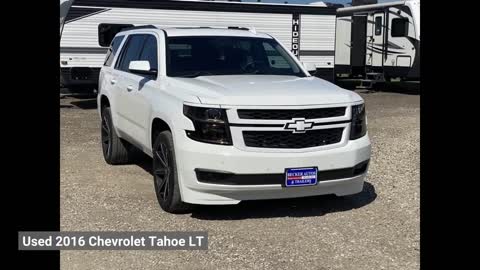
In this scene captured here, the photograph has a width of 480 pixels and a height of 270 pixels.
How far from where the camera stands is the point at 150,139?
5961 mm

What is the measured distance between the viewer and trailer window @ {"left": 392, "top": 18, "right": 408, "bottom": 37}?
59.3 feet

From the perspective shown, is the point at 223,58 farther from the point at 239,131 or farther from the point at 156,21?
the point at 156,21

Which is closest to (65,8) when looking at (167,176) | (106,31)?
(106,31)

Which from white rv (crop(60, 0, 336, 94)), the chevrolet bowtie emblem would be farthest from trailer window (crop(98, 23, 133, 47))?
the chevrolet bowtie emblem

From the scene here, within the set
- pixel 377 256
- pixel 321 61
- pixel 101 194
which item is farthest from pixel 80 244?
pixel 321 61

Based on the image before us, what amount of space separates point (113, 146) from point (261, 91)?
322cm

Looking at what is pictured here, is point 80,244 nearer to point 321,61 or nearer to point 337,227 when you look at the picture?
point 337,227

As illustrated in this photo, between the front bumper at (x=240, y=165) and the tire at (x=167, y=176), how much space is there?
0.47ft

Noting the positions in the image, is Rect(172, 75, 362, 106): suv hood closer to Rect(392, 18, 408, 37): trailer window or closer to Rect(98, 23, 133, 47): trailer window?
Rect(98, 23, 133, 47): trailer window

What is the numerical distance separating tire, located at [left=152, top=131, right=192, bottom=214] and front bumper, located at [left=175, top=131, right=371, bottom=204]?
144 millimetres

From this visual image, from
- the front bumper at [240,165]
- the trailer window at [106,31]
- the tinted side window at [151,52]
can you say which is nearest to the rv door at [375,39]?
the trailer window at [106,31]

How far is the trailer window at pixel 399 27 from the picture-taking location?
1808 centimetres

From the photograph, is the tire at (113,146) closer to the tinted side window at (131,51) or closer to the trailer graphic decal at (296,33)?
the tinted side window at (131,51)

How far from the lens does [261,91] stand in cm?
516
